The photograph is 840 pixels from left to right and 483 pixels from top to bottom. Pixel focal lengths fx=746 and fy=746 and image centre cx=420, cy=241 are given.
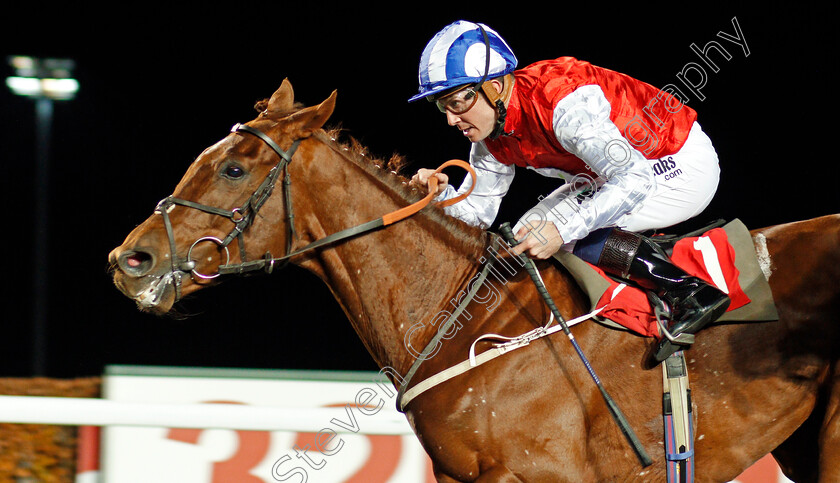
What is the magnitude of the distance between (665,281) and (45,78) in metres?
5.68

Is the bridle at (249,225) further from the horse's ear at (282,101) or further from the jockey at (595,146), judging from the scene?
the jockey at (595,146)

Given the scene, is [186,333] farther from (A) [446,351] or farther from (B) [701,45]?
(A) [446,351]

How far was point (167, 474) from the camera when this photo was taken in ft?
10.7

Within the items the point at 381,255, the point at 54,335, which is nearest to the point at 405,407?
the point at 381,255

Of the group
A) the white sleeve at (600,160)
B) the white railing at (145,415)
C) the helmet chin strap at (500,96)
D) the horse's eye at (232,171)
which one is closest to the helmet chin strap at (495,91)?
the helmet chin strap at (500,96)

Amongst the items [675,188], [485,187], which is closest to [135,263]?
[485,187]

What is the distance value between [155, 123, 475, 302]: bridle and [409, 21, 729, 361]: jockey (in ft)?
1.05

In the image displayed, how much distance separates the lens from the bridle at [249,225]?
87.7 inches

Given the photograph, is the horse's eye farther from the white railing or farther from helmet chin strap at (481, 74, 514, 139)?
the white railing

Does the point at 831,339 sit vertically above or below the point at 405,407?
below

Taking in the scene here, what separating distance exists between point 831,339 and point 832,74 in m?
4.31

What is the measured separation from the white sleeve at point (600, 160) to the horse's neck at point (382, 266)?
16.6 inches

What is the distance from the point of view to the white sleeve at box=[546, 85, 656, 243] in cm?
216

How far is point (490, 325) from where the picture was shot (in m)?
2.26
